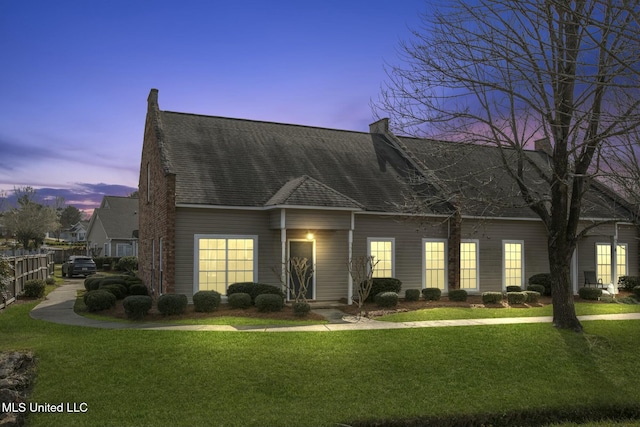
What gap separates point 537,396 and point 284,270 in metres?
9.75

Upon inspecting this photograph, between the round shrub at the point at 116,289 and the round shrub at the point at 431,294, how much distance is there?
11.3 m

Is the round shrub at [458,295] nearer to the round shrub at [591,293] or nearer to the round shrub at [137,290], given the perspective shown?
the round shrub at [591,293]

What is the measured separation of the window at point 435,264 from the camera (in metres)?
20.5

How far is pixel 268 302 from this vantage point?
49.4 ft

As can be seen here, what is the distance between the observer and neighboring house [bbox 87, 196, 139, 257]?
4584cm

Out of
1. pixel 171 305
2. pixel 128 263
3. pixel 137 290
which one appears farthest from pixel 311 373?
pixel 128 263

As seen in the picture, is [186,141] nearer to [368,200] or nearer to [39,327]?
[368,200]

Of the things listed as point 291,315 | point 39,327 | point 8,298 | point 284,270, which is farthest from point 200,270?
point 8,298

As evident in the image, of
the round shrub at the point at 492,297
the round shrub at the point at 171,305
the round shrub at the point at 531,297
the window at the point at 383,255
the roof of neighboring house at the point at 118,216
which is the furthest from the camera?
the roof of neighboring house at the point at 118,216

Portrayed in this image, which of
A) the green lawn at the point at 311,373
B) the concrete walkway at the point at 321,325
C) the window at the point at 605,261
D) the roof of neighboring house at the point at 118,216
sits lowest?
the green lawn at the point at 311,373

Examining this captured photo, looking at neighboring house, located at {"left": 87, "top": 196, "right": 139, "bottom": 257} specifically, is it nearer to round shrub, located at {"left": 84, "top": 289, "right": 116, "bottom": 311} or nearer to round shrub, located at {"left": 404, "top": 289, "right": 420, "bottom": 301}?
round shrub, located at {"left": 84, "top": 289, "right": 116, "bottom": 311}

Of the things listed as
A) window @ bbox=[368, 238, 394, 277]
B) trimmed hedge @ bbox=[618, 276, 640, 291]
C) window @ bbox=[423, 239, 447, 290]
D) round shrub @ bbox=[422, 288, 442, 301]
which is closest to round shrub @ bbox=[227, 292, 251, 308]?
window @ bbox=[368, 238, 394, 277]

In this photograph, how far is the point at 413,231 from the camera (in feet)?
66.5

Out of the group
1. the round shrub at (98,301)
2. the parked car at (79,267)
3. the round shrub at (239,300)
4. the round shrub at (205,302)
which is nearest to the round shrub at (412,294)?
the round shrub at (239,300)
